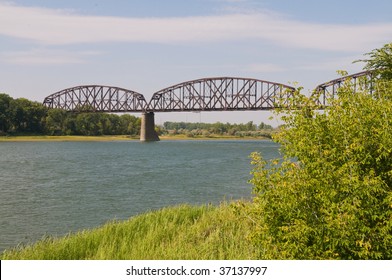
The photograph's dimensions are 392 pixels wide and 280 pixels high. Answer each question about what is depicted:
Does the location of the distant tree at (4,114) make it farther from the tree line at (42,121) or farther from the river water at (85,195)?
the river water at (85,195)

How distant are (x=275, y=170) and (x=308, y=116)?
1.41 m

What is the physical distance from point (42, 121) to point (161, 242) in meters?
165

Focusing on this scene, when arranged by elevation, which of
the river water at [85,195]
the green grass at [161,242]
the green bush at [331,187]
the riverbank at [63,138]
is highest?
the green bush at [331,187]

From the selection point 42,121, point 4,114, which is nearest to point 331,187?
point 4,114

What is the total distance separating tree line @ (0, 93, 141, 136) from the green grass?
499 feet

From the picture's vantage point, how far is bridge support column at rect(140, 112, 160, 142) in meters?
177

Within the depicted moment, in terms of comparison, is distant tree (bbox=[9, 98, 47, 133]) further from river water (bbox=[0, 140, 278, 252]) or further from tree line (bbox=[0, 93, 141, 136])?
river water (bbox=[0, 140, 278, 252])

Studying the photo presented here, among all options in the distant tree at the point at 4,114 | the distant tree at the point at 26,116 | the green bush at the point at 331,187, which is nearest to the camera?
the green bush at the point at 331,187

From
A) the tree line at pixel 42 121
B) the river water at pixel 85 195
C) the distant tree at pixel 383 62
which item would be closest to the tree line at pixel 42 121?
the tree line at pixel 42 121

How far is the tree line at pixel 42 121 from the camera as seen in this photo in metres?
158

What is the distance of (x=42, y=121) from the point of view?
6654 inches

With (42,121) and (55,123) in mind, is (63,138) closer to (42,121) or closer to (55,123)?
(55,123)

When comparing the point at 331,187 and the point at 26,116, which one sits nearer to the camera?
the point at 331,187

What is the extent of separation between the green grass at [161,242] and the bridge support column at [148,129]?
521ft
